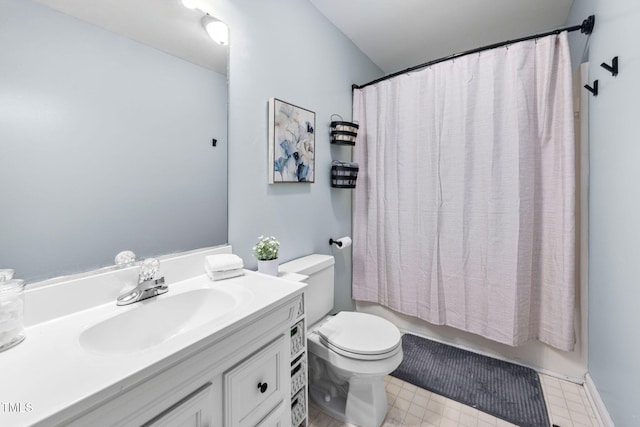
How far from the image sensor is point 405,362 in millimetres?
1848

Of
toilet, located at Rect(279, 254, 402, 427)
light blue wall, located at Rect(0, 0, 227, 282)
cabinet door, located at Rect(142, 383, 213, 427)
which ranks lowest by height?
toilet, located at Rect(279, 254, 402, 427)

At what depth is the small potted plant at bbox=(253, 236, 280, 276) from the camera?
4.24 feet

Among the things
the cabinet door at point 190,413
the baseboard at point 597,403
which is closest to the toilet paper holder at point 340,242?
the cabinet door at point 190,413

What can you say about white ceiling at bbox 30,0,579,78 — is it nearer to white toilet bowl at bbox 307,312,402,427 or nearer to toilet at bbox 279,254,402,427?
toilet at bbox 279,254,402,427

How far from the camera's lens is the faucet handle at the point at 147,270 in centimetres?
97

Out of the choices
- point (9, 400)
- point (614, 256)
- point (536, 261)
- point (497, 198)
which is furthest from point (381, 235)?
point (9, 400)

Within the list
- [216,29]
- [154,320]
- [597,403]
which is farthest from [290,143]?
[597,403]

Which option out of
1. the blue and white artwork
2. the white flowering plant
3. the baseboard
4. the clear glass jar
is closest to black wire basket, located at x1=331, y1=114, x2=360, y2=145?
the blue and white artwork

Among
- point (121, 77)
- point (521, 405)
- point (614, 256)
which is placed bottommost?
point (521, 405)

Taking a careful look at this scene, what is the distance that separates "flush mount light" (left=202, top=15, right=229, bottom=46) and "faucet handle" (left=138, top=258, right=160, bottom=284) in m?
1.01

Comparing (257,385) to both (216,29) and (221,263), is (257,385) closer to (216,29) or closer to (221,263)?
(221,263)

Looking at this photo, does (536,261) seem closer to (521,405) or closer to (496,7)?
(521,405)

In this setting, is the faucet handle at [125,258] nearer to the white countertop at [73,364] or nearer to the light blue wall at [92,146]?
the light blue wall at [92,146]

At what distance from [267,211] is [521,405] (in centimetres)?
173
